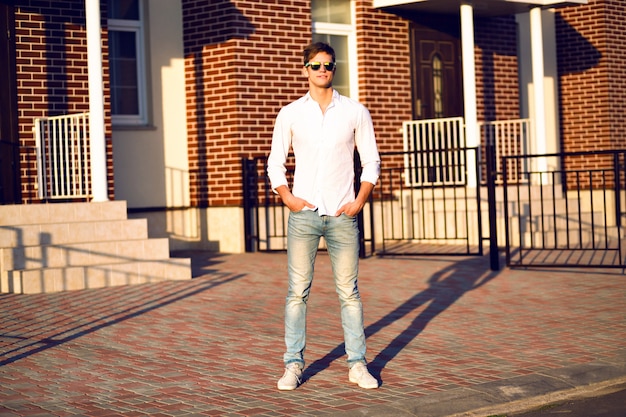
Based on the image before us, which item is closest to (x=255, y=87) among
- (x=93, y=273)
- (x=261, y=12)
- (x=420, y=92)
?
(x=261, y=12)

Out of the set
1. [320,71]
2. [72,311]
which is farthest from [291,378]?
[72,311]

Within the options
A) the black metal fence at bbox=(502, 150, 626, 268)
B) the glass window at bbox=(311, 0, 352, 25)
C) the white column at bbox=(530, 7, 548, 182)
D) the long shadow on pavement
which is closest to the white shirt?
the long shadow on pavement

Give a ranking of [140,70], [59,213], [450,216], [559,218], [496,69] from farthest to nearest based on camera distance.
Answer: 1. [496,69]
2. [559,218]
3. [450,216]
4. [140,70]
5. [59,213]

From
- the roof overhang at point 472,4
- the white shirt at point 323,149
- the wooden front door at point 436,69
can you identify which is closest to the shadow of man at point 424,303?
the white shirt at point 323,149

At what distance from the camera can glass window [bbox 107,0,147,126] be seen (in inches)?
617

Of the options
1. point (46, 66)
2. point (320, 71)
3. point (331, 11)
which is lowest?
point (320, 71)

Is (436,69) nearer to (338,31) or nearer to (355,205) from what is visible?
(338,31)

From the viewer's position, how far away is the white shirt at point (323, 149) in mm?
6512

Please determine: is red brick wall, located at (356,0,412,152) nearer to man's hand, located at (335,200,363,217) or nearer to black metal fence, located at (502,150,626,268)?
black metal fence, located at (502,150,626,268)

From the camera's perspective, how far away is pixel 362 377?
6.61 m

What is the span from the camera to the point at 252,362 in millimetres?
7574

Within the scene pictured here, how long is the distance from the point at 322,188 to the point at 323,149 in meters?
0.23

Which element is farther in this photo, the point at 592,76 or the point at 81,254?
the point at 592,76

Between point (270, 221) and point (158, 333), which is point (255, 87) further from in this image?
point (158, 333)
